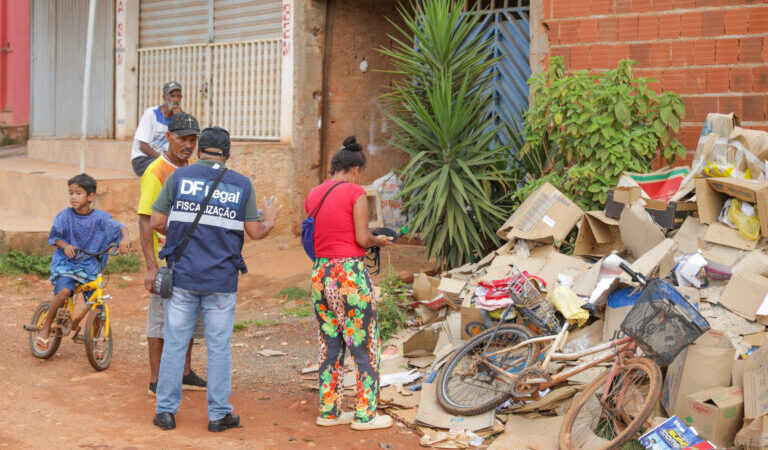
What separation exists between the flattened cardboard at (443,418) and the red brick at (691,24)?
423 centimetres

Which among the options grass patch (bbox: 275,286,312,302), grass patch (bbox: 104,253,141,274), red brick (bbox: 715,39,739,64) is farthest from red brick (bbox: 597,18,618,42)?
grass patch (bbox: 104,253,141,274)

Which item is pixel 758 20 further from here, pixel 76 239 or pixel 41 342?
pixel 41 342

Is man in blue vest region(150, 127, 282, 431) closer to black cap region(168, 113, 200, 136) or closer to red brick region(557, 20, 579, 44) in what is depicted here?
black cap region(168, 113, 200, 136)

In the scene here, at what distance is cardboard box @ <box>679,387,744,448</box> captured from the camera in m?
4.59

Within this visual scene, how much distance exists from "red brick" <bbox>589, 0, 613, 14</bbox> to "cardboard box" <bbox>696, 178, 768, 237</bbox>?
238 cm

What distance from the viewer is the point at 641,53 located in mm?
7688

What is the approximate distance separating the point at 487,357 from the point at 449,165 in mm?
3082

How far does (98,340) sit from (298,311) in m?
2.56

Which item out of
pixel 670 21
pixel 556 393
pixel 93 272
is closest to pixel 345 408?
pixel 556 393

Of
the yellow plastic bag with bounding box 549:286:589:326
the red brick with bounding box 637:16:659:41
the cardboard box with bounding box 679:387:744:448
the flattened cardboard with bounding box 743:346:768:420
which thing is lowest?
the cardboard box with bounding box 679:387:744:448

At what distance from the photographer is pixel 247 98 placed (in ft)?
37.3

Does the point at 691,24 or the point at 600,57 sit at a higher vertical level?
the point at 691,24

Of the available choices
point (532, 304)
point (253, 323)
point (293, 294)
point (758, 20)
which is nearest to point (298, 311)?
point (253, 323)

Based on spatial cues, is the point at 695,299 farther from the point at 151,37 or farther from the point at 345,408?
the point at 151,37
